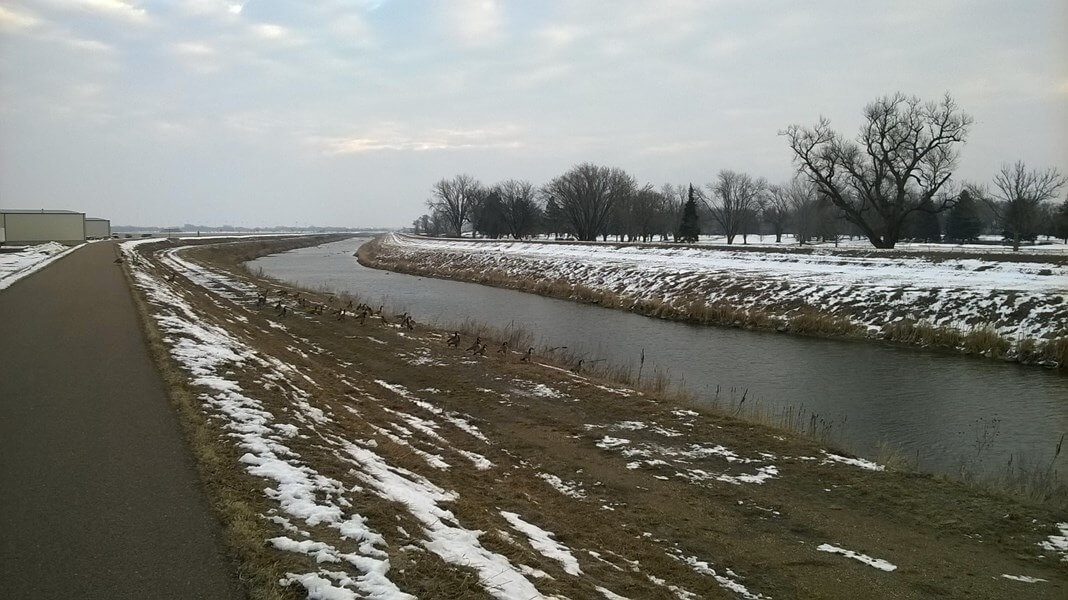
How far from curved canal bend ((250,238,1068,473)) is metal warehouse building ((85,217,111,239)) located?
3225 inches

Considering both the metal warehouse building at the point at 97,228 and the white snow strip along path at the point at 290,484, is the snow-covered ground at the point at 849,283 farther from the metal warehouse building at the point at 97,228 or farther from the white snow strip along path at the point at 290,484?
the metal warehouse building at the point at 97,228

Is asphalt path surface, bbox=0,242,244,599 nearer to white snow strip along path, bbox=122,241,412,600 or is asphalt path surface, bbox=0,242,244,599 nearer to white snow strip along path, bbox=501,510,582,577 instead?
white snow strip along path, bbox=122,241,412,600

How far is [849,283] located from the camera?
2664 cm

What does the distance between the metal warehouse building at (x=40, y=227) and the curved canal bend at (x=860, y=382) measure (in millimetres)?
57128

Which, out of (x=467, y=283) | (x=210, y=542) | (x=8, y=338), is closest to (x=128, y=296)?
(x=8, y=338)

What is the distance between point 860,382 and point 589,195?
231 ft

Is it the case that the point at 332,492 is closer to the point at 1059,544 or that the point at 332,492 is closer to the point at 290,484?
the point at 290,484

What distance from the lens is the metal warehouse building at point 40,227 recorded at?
62438 mm

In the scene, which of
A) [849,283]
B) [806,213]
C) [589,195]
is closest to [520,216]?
[589,195]

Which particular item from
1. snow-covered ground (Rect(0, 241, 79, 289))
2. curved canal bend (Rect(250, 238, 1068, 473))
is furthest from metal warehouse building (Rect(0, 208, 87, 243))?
curved canal bend (Rect(250, 238, 1068, 473))

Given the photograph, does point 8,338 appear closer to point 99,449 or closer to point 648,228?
point 99,449

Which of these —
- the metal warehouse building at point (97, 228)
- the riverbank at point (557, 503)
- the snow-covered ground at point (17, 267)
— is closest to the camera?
the riverbank at point (557, 503)

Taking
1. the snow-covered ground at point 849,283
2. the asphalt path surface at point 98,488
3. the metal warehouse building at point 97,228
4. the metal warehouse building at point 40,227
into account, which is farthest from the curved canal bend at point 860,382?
the metal warehouse building at point 97,228

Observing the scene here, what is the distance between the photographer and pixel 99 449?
20.9ft
